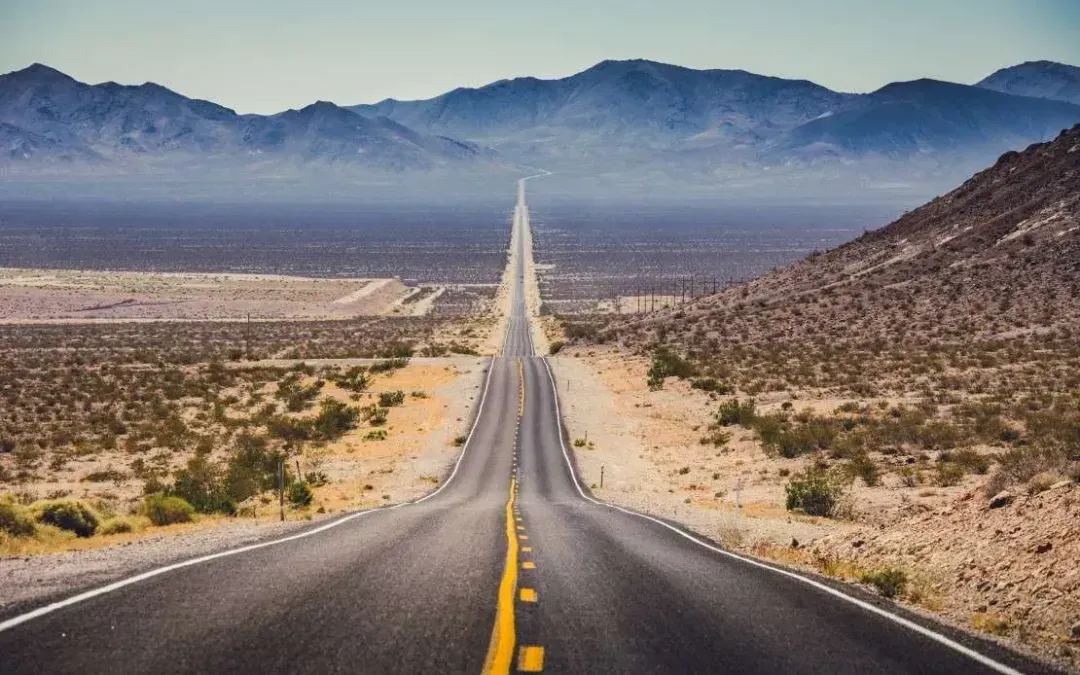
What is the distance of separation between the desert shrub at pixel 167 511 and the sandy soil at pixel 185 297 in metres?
103

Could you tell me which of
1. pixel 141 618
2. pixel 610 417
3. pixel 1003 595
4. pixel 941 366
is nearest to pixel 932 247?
pixel 941 366

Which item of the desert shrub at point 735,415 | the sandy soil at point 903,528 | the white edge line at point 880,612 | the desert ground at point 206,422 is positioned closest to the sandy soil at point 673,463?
the sandy soil at point 903,528

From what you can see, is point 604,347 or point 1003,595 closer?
point 1003,595

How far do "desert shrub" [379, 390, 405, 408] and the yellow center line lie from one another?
45114mm

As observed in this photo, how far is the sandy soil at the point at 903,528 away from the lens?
10.5 metres

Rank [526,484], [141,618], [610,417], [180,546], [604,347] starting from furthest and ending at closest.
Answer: [604,347]
[610,417]
[526,484]
[180,546]
[141,618]

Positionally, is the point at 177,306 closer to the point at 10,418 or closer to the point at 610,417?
the point at 10,418

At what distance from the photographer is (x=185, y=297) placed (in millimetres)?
142000

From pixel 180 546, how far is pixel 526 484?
20715mm

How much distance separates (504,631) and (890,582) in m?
6.04

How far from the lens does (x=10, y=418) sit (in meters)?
46.8

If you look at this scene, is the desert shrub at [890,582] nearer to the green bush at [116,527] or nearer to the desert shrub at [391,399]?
the green bush at [116,527]

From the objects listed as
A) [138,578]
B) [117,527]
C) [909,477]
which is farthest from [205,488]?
[909,477]

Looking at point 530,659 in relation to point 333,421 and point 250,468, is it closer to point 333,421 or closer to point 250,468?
point 250,468
